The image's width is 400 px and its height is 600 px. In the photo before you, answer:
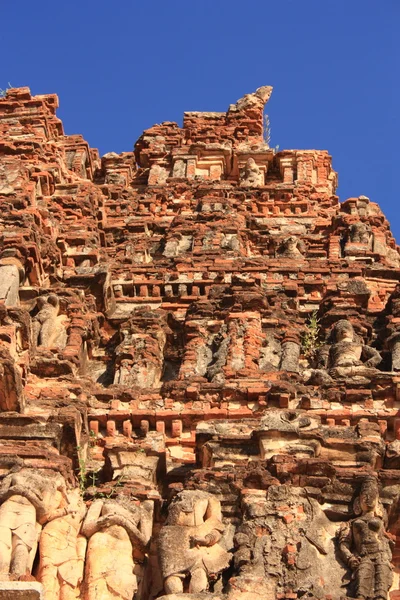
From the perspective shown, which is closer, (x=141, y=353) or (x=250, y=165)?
(x=141, y=353)

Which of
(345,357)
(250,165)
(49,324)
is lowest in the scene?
(345,357)

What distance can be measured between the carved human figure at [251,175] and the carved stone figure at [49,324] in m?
9.31

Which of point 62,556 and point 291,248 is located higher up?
point 291,248

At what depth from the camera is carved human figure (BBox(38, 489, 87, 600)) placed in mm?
15289

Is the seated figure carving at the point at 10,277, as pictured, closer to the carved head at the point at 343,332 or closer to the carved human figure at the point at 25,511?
the carved head at the point at 343,332

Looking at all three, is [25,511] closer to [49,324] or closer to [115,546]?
[115,546]

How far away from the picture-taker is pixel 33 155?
29.7 meters

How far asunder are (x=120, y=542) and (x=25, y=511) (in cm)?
117

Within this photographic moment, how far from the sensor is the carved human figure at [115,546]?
50.1 feet

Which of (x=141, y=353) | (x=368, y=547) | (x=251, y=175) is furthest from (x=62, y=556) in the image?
(x=251, y=175)

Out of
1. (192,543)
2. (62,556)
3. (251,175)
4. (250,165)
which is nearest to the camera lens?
(192,543)

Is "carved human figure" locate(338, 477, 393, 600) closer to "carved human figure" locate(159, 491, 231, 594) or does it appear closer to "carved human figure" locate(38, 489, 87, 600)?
"carved human figure" locate(159, 491, 231, 594)

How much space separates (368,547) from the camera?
50.1 feet

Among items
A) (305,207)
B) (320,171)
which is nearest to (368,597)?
(305,207)
